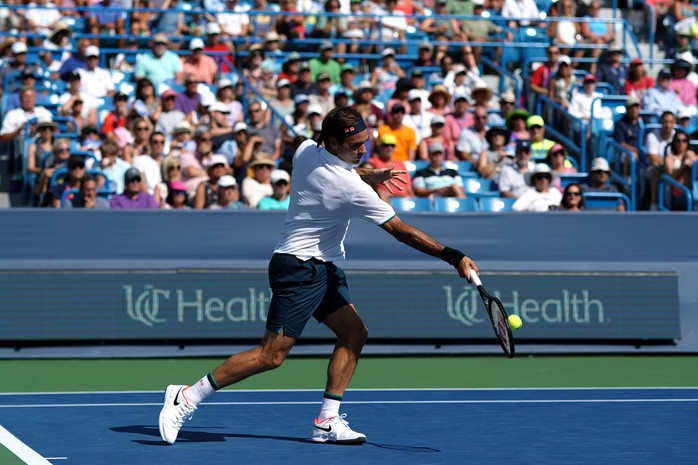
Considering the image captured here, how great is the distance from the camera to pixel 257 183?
13820mm

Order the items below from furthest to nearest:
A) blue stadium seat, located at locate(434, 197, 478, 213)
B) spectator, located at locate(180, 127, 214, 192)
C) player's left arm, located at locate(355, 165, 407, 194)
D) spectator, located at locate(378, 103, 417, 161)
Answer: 1. spectator, located at locate(378, 103, 417, 161)
2. spectator, located at locate(180, 127, 214, 192)
3. blue stadium seat, located at locate(434, 197, 478, 213)
4. player's left arm, located at locate(355, 165, 407, 194)

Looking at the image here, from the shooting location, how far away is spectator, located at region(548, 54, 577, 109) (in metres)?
17.5

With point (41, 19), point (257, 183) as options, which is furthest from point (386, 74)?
point (41, 19)

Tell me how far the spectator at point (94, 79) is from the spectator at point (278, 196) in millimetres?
3819

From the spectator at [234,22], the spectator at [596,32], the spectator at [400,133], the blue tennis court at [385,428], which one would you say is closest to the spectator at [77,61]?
the spectator at [234,22]

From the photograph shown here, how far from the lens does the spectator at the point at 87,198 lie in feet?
41.6

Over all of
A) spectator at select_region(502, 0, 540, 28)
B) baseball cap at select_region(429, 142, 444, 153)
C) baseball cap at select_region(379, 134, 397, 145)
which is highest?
spectator at select_region(502, 0, 540, 28)

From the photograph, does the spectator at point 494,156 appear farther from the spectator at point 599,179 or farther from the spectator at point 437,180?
the spectator at point 599,179

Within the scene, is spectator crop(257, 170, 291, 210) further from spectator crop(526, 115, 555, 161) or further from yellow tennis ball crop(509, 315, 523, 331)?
yellow tennis ball crop(509, 315, 523, 331)

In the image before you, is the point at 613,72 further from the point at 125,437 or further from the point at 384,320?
the point at 125,437

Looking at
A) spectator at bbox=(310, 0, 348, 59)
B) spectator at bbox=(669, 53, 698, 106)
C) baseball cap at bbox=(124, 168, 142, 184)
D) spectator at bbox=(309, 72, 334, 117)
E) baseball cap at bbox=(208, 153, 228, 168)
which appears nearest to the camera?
baseball cap at bbox=(124, 168, 142, 184)

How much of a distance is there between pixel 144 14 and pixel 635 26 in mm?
8225

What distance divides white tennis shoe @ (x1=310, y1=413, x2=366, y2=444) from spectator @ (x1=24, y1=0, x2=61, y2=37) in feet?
36.7

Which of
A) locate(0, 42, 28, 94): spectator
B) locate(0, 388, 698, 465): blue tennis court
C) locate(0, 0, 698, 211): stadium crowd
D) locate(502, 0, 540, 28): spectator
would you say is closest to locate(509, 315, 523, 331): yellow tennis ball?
locate(0, 388, 698, 465): blue tennis court
